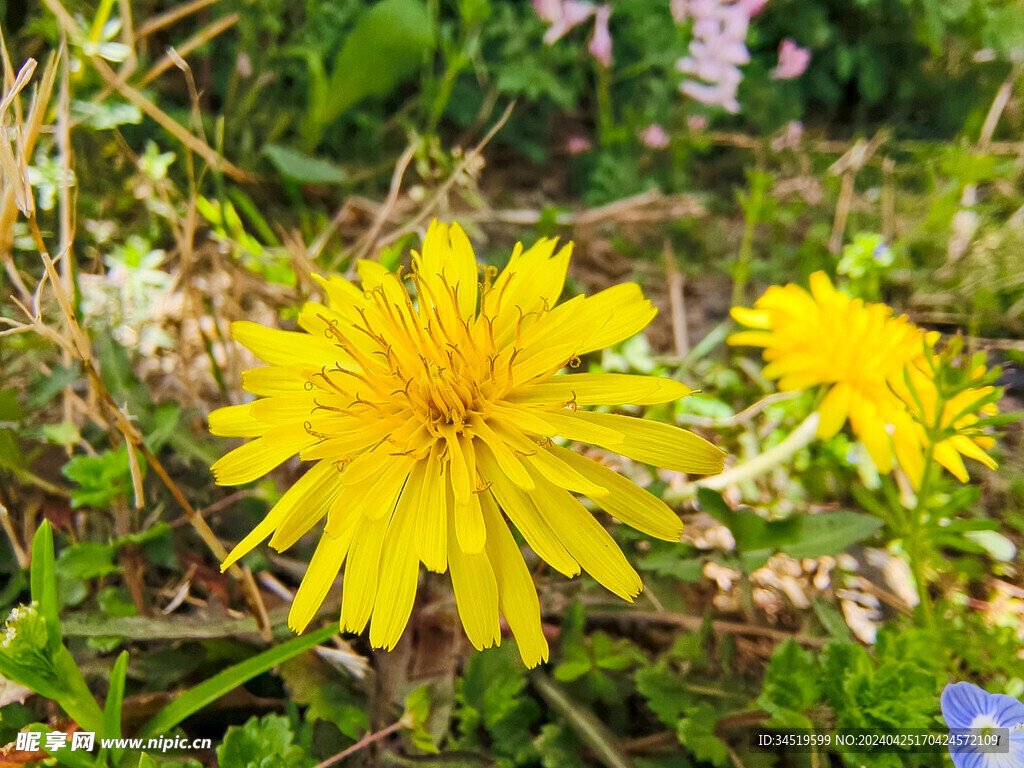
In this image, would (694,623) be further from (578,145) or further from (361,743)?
(578,145)

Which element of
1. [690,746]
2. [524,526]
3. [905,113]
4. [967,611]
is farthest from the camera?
[905,113]

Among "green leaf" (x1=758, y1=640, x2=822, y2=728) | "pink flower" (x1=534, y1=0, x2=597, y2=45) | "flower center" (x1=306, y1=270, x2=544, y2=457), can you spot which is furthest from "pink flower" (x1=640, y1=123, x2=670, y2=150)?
"green leaf" (x1=758, y1=640, x2=822, y2=728)

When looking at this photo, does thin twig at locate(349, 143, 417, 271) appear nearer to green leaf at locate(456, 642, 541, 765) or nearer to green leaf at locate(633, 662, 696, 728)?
green leaf at locate(456, 642, 541, 765)

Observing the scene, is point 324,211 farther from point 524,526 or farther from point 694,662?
point 694,662

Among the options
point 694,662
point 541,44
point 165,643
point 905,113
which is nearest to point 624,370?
point 694,662

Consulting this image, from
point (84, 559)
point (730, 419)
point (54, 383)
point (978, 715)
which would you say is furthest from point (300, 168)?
point (978, 715)

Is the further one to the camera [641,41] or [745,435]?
[641,41]

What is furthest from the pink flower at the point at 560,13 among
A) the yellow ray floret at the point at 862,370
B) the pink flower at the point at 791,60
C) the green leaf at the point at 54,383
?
the green leaf at the point at 54,383
